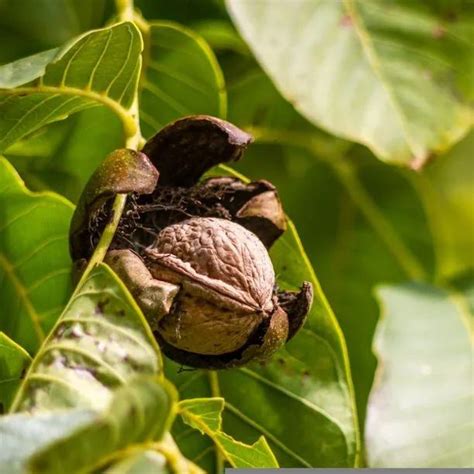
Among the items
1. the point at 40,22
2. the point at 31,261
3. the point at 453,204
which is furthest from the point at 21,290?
the point at 453,204

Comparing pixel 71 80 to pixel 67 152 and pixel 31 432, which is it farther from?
pixel 31 432

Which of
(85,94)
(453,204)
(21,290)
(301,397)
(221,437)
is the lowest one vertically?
(453,204)

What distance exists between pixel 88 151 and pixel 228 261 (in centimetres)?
49

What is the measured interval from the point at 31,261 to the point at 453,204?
1.53 meters

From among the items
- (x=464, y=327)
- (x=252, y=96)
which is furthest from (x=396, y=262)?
(x=252, y=96)

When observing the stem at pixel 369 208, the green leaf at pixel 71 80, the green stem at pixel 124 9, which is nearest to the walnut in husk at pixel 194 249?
the green leaf at pixel 71 80

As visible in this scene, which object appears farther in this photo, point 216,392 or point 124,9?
point 124,9

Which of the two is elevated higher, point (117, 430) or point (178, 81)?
point (117, 430)

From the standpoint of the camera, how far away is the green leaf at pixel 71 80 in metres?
1.14

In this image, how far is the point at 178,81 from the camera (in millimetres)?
1625

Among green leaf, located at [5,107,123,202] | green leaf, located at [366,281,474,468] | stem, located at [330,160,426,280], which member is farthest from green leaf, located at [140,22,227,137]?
stem, located at [330,160,426,280]

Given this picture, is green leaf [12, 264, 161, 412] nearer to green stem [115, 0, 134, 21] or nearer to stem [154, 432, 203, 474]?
stem [154, 432, 203, 474]

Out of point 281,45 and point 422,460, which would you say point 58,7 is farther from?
point 422,460

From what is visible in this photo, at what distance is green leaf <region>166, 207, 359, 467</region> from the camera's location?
1.35 metres
